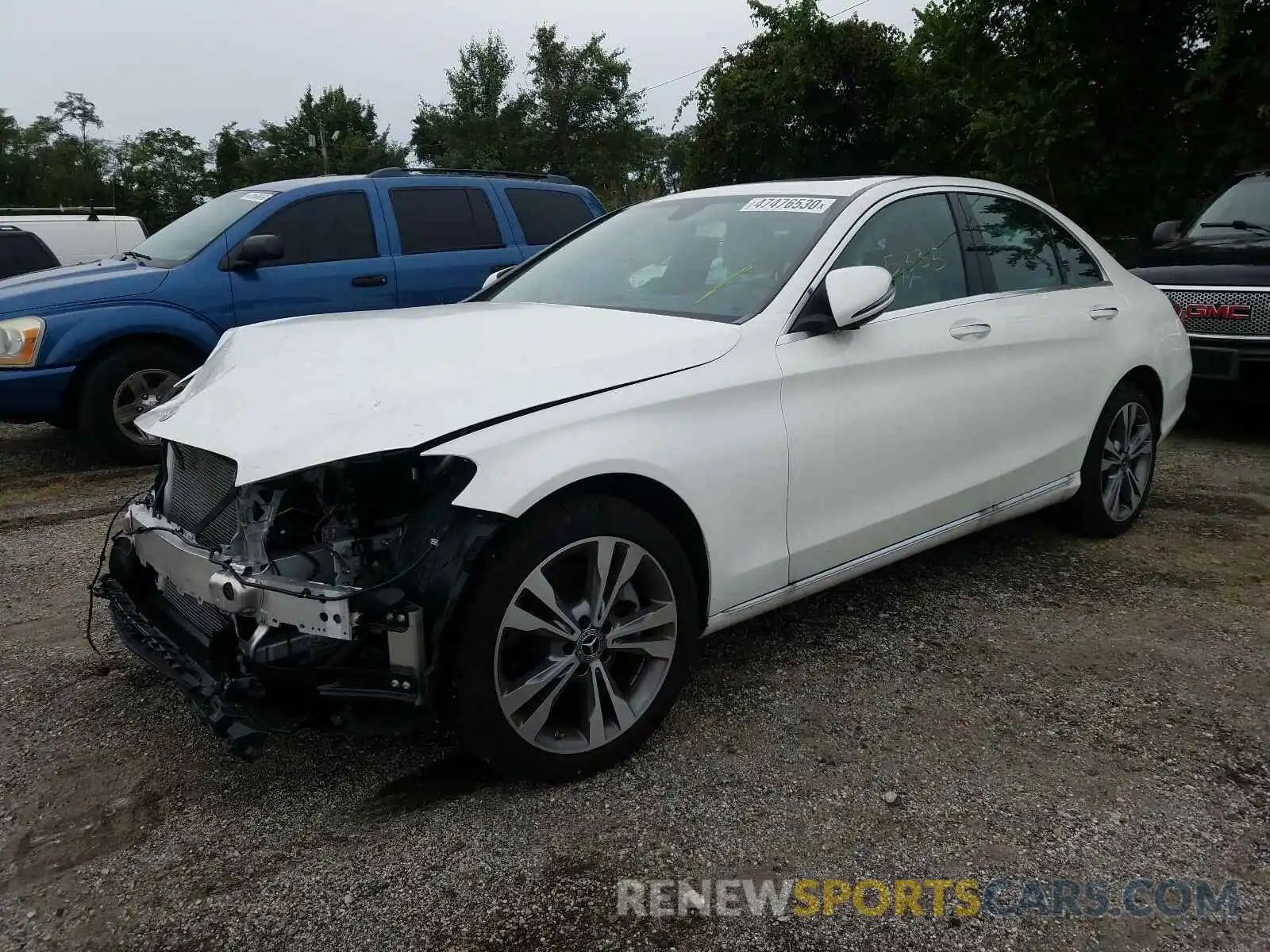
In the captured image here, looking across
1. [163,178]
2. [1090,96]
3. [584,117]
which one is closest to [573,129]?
[584,117]

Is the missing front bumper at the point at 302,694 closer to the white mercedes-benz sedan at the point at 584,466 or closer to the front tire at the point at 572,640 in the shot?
the white mercedes-benz sedan at the point at 584,466

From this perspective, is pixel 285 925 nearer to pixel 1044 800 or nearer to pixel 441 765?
pixel 441 765

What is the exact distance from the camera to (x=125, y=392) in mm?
6289

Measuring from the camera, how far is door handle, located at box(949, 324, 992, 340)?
3.72 metres

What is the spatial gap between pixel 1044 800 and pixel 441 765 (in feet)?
5.43

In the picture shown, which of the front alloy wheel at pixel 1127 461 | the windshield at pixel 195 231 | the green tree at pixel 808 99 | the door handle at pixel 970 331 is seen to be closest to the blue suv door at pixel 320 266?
the windshield at pixel 195 231

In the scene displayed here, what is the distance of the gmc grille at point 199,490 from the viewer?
265 centimetres

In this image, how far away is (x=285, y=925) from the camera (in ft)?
7.32

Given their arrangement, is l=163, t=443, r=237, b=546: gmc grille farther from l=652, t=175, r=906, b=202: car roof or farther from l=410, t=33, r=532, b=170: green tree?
l=410, t=33, r=532, b=170: green tree

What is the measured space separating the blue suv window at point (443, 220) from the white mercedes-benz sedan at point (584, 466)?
368 centimetres

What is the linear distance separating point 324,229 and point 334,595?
5341 mm

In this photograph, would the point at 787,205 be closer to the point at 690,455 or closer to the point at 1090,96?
the point at 690,455

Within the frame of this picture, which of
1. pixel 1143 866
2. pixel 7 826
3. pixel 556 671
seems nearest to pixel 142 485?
pixel 7 826

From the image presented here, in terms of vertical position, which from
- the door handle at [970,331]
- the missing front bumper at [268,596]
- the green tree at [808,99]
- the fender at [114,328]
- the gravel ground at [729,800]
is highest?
the green tree at [808,99]
